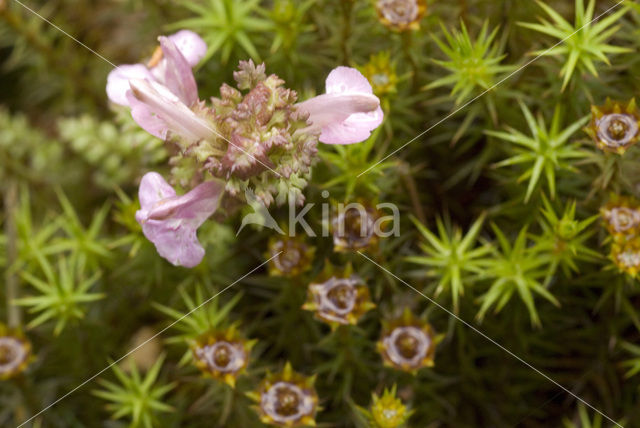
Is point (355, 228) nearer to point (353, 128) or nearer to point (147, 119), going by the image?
point (353, 128)

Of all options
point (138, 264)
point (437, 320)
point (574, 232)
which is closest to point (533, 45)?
point (574, 232)

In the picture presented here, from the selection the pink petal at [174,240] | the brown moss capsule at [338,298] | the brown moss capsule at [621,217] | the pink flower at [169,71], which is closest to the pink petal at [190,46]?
the pink flower at [169,71]

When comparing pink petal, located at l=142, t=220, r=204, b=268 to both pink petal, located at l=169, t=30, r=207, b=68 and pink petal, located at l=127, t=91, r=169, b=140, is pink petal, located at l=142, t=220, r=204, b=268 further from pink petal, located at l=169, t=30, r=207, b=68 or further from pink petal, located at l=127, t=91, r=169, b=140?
pink petal, located at l=169, t=30, r=207, b=68

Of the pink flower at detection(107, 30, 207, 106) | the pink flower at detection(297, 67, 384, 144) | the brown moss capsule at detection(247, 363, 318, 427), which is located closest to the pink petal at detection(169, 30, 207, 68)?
the pink flower at detection(107, 30, 207, 106)

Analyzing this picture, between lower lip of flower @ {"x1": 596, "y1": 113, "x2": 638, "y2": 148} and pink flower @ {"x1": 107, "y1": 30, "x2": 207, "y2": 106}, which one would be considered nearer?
pink flower @ {"x1": 107, "y1": 30, "x2": 207, "y2": 106}

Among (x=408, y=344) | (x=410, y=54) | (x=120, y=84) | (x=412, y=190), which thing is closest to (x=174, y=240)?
(x=120, y=84)

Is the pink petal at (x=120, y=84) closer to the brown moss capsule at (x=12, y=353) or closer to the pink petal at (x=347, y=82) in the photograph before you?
the pink petal at (x=347, y=82)
